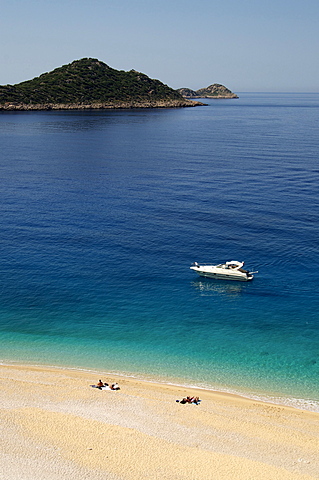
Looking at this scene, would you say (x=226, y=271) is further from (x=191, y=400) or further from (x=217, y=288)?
(x=191, y=400)

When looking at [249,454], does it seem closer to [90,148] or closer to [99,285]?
[99,285]

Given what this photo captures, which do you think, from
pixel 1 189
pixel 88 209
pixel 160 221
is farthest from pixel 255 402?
pixel 1 189

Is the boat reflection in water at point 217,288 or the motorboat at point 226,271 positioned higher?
the motorboat at point 226,271

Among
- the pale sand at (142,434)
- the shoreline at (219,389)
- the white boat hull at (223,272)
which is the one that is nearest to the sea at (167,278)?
the shoreline at (219,389)

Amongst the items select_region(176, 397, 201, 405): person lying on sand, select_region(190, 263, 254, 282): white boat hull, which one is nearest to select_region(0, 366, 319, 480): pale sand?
select_region(176, 397, 201, 405): person lying on sand

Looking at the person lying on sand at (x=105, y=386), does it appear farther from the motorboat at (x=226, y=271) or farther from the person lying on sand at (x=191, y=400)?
the motorboat at (x=226, y=271)

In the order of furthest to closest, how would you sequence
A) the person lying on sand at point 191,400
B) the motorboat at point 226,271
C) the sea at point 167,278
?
the motorboat at point 226,271
the sea at point 167,278
the person lying on sand at point 191,400

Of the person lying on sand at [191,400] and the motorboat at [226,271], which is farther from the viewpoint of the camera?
the motorboat at [226,271]

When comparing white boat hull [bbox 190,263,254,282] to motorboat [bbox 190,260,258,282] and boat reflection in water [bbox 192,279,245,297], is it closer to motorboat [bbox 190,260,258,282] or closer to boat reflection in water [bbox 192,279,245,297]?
motorboat [bbox 190,260,258,282]
